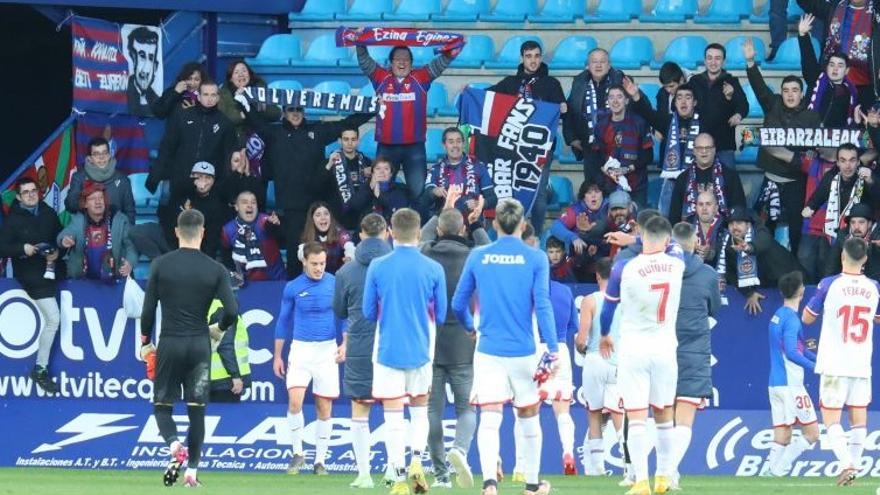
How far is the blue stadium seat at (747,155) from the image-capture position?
68.4 ft

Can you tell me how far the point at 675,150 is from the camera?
19.7m

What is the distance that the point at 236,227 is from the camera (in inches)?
773

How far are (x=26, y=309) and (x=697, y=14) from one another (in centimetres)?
808

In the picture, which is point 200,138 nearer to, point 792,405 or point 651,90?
point 651,90

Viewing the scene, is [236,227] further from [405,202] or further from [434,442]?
[434,442]

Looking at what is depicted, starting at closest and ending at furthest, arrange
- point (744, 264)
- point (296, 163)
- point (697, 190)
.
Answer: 1. point (744, 264)
2. point (697, 190)
3. point (296, 163)

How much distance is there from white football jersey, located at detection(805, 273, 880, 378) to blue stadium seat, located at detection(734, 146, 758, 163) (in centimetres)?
487

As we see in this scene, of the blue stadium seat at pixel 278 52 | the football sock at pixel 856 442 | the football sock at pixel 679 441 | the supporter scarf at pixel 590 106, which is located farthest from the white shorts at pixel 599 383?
the blue stadium seat at pixel 278 52

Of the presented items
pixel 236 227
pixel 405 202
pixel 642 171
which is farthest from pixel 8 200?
pixel 642 171

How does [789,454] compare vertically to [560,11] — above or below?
below

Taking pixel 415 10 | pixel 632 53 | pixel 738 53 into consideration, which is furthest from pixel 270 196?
pixel 738 53

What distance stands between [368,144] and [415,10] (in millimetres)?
1973

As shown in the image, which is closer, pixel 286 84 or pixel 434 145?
pixel 434 145

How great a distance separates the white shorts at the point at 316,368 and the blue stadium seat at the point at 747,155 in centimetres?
540
